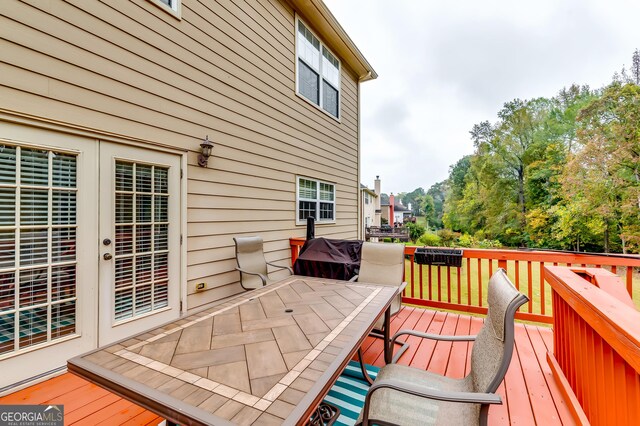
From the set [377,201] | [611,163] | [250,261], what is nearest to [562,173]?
[611,163]

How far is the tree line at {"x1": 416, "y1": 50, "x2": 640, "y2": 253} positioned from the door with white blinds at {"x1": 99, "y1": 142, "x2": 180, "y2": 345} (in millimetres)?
16710

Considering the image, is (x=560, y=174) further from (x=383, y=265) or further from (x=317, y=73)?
(x=383, y=265)

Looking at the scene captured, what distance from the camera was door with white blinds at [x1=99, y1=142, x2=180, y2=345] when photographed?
2594 millimetres

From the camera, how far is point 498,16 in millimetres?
7121

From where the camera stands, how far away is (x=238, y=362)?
4.17 feet

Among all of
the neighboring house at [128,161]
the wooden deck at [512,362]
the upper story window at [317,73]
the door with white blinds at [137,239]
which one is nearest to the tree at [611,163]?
the upper story window at [317,73]

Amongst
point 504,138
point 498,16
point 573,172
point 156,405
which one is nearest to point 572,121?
point 504,138

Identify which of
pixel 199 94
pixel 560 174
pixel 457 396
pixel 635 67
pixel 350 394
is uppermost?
pixel 635 67

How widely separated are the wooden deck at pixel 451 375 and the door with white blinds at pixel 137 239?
1.81ft

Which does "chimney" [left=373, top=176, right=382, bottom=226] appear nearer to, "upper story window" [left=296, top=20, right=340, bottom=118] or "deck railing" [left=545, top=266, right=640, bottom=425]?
"upper story window" [left=296, top=20, right=340, bottom=118]

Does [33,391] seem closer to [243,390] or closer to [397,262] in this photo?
[243,390]

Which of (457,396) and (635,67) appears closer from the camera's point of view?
(457,396)

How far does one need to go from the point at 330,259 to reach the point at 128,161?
2.78 m

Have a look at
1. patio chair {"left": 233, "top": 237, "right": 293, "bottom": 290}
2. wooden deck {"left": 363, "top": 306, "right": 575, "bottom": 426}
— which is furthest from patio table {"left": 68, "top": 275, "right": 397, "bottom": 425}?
patio chair {"left": 233, "top": 237, "right": 293, "bottom": 290}
